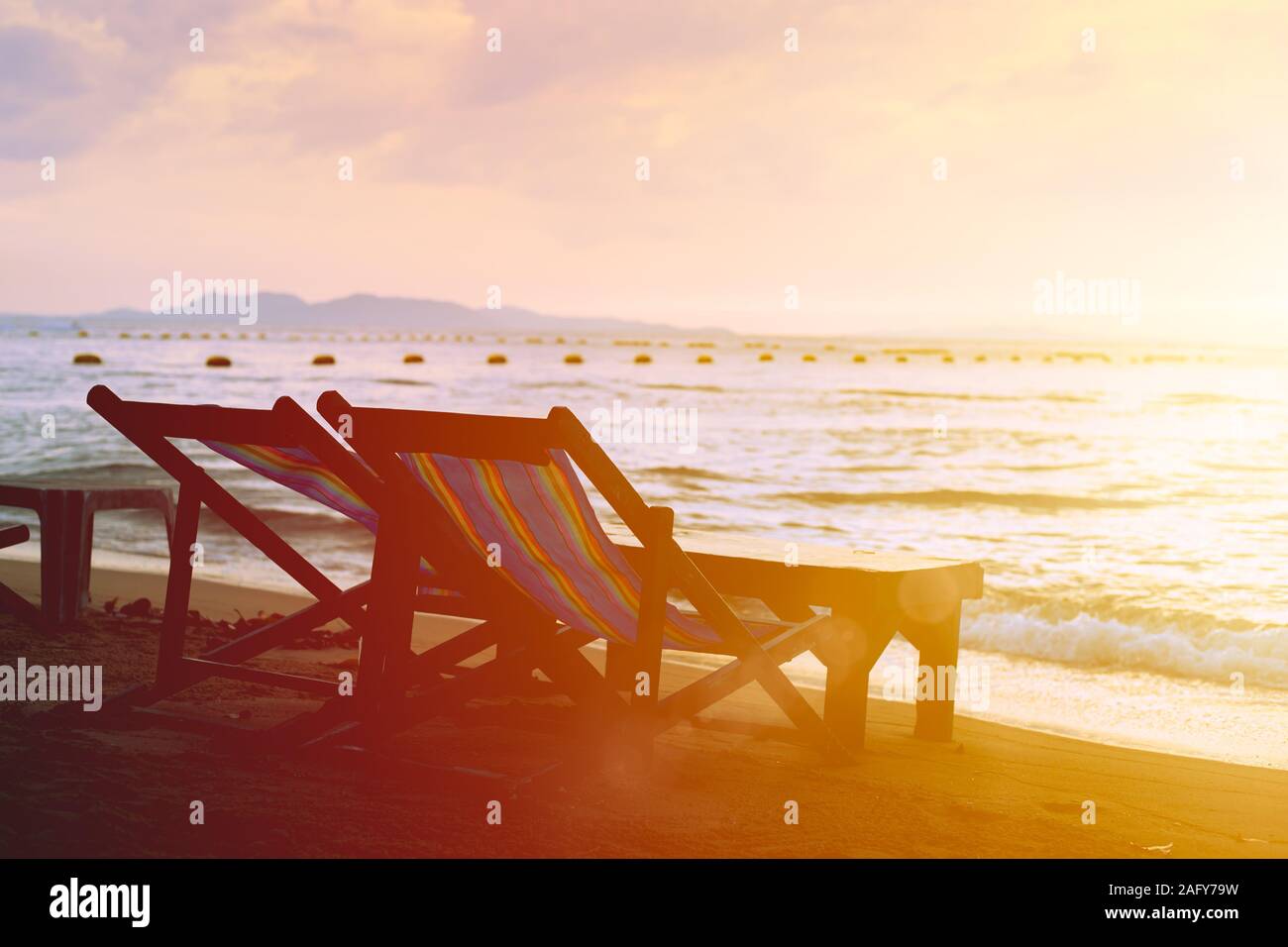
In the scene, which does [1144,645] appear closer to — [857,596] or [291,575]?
[857,596]

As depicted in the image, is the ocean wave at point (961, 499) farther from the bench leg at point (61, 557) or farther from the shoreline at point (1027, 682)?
the bench leg at point (61, 557)

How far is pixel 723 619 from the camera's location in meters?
3.96

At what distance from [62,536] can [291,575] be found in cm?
273

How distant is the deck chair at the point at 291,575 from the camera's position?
3883mm

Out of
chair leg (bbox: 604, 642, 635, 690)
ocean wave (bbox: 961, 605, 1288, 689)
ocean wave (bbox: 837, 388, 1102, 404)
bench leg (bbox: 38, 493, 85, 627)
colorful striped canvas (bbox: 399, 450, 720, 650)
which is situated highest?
colorful striped canvas (bbox: 399, 450, 720, 650)

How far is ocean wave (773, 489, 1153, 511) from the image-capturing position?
14.6 metres

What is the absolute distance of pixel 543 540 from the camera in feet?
12.7

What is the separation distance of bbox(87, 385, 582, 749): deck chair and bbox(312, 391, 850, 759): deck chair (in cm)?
9

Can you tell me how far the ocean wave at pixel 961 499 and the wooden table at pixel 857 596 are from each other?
9532 millimetres

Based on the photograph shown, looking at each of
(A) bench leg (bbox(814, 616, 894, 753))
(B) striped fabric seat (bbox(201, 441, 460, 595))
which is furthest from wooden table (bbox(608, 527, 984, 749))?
(B) striped fabric seat (bbox(201, 441, 460, 595))
